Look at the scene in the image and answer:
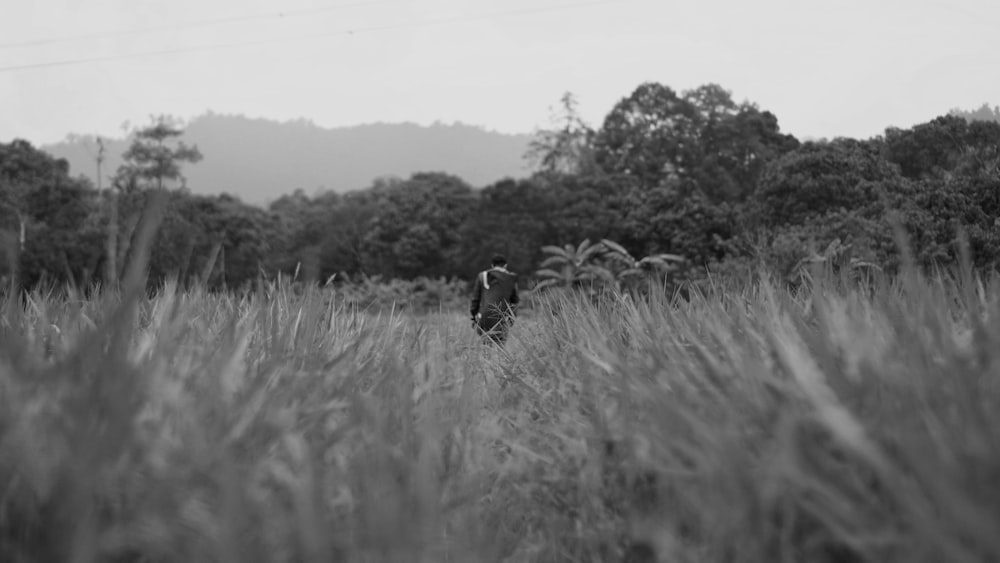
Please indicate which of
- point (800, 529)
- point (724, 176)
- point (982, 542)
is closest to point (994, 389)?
point (800, 529)

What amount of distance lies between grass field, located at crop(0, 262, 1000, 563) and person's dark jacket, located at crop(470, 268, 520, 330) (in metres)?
6.18

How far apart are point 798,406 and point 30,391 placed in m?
1.78

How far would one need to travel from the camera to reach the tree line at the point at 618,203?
20.4 meters

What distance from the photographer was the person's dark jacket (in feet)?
29.0

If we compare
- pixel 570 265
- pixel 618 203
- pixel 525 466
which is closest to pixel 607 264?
pixel 570 265

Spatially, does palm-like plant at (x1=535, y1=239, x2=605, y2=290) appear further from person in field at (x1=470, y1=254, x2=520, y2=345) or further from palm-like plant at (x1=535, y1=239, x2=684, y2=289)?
person in field at (x1=470, y1=254, x2=520, y2=345)

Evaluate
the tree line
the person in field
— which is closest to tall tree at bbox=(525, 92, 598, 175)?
the tree line

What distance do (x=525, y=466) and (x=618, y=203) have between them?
3356 cm

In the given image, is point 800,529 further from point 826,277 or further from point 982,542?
point 826,277

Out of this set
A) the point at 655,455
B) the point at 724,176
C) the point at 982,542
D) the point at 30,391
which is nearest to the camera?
the point at 982,542

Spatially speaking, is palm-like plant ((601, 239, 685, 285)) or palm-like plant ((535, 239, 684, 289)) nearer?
palm-like plant ((535, 239, 684, 289))

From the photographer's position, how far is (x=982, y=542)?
117 cm

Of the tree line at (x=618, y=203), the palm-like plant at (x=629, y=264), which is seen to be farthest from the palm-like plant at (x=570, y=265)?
the tree line at (x=618, y=203)

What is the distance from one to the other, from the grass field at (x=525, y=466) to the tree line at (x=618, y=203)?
16630 mm
